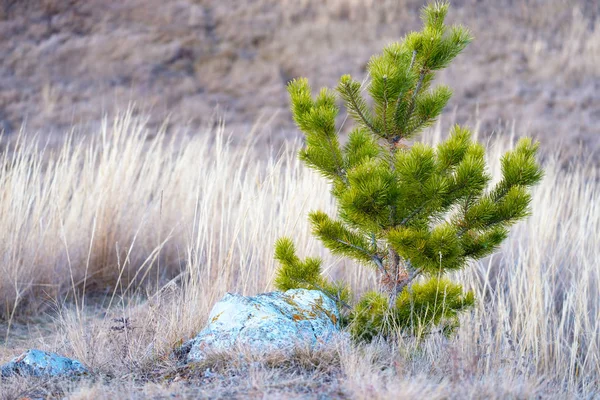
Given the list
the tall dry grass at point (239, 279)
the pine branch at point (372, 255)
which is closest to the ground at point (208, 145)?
the tall dry grass at point (239, 279)

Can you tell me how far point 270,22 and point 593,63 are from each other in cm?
555

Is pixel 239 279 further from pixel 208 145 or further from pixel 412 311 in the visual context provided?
pixel 208 145

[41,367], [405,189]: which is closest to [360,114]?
[405,189]

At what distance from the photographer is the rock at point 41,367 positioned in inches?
92.6

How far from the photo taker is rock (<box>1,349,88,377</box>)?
92.6 inches

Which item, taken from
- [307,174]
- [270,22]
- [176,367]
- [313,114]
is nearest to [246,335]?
[176,367]

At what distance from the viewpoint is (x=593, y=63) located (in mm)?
10945

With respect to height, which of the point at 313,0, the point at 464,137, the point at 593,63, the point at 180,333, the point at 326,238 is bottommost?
the point at 180,333

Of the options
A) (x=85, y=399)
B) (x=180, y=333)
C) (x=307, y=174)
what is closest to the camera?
(x=85, y=399)

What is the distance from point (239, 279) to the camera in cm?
352

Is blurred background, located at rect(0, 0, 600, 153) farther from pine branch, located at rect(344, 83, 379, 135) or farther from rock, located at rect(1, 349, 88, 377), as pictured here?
rock, located at rect(1, 349, 88, 377)

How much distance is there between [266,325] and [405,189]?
713 mm

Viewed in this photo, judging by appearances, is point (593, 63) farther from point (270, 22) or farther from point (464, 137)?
point (464, 137)

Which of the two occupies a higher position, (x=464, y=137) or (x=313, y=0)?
(x=313, y=0)
